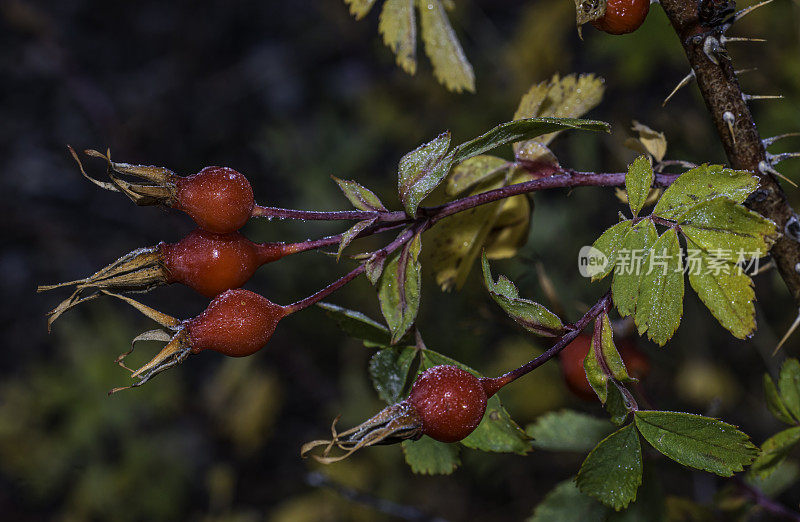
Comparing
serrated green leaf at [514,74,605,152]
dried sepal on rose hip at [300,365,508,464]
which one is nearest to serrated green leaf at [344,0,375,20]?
serrated green leaf at [514,74,605,152]

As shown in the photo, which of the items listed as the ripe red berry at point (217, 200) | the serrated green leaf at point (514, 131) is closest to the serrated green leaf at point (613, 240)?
the serrated green leaf at point (514, 131)

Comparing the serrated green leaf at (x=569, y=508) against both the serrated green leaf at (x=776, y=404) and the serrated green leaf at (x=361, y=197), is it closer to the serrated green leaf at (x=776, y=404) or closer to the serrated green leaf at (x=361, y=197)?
the serrated green leaf at (x=776, y=404)

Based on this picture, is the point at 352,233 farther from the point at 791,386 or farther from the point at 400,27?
the point at 791,386

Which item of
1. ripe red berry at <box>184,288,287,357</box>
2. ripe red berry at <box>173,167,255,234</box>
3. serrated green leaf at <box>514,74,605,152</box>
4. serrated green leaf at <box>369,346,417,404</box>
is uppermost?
ripe red berry at <box>173,167,255,234</box>

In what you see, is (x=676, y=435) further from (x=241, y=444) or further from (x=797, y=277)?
(x=241, y=444)

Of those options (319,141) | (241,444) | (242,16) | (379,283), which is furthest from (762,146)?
(242,16)

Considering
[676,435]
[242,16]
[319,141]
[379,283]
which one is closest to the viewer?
[676,435]

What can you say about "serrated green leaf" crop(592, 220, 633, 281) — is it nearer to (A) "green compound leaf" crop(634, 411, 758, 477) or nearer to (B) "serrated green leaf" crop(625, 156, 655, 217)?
(B) "serrated green leaf" crop(625, 156, 655, 217)
